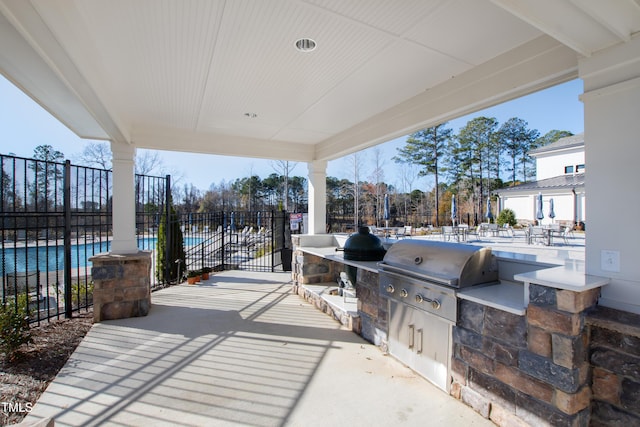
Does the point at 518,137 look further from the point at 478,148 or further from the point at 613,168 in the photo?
the point at 613,168

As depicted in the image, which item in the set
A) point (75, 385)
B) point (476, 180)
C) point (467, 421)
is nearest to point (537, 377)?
point (467, 421)

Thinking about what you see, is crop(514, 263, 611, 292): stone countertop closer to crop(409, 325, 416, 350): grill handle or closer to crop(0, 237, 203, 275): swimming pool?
crop(409, 325, 416, 350): grill handle

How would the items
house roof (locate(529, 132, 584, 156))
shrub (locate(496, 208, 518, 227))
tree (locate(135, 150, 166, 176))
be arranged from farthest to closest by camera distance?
tree (locate(135, 150, 166, 176)) < house roof (locate(529, 132, 584, 156)) < shrub (locate(496, 208, 518, 227))

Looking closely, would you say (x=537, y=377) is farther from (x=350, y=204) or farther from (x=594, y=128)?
(x=350, y=204)

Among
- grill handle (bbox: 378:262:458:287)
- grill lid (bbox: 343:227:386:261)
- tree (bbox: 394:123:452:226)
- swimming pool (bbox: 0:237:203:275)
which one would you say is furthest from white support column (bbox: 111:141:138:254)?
tree (bbox: 394:123:452:226)

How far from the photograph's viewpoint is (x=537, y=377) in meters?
1.81

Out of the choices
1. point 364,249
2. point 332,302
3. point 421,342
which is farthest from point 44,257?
point 421,342

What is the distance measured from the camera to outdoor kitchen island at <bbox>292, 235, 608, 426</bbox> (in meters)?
1.67

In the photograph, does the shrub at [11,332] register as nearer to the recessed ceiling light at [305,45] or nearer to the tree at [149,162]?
the recessed ceiling light at [305,45]

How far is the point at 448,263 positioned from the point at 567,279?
0.77 m

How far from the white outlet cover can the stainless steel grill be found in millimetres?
734

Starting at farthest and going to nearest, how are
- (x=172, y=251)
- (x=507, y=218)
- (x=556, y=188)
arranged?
(x=507, y=218)
(x=556, y=188)
(x=172, y=251)

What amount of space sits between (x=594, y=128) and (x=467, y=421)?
2.11 m

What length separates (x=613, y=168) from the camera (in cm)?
176
